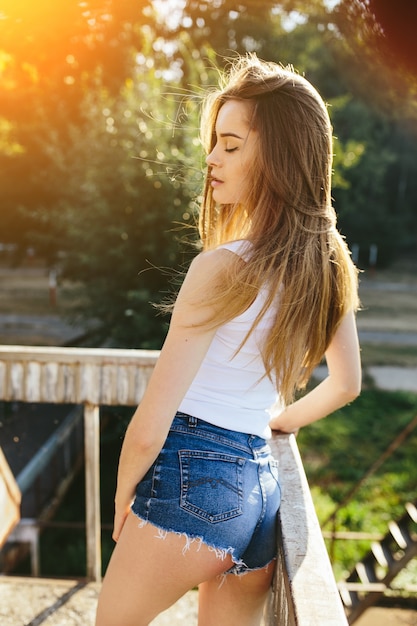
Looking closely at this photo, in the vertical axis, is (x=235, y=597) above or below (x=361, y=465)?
above

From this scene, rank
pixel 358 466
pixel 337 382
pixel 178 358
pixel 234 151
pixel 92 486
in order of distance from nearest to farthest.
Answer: pixel 178 358
pixel 234 151
pixel 337 382
pixel 92 486
pixel 358 466

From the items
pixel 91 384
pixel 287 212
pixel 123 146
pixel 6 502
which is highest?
pixel 123 146

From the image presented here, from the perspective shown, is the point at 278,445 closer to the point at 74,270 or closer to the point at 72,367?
the point at 72,367

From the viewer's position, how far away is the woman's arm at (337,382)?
1448 mm

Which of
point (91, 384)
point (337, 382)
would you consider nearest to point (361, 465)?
point (91, 384)

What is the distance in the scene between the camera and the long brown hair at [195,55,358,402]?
1.17 meters

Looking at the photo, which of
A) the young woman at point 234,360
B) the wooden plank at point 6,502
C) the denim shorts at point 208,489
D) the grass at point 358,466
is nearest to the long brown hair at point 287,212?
the young woman at point 234,360

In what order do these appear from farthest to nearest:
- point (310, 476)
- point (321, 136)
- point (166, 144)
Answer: point (310, 476) → point (166, 144) → point (321, 136)

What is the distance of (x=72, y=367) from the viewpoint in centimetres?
224

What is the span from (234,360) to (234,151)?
0.45 meters

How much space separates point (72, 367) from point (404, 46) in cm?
157

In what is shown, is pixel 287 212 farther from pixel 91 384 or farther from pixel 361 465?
pixel 361 465

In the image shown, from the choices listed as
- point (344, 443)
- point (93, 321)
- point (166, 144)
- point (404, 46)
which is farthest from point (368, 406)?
point (404, 46)

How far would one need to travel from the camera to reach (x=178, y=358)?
1.12 m
